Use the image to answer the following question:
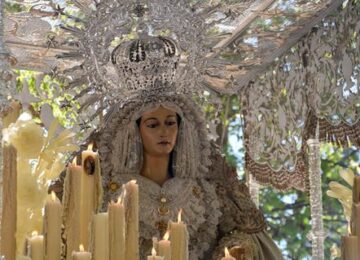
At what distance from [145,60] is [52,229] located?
1.92 m

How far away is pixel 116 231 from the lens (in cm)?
93

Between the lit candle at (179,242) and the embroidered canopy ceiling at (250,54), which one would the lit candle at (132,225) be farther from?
the embroidered canopy ceiling at (250,54)

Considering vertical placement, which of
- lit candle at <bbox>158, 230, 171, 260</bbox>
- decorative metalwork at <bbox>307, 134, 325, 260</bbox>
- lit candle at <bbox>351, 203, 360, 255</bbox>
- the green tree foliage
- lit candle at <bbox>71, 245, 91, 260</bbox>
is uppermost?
the green tree foliage

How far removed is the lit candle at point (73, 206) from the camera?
99 cm

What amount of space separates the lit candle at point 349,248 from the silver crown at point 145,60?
2012mm

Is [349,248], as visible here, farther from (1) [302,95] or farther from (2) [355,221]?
(1) [302,95]

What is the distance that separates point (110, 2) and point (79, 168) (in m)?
1.86

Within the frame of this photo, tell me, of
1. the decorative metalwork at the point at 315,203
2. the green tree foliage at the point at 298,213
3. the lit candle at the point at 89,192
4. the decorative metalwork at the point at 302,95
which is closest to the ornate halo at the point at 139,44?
the decorative metalwork at the point at 302,95

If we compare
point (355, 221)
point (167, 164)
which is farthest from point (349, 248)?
point (167, 164)

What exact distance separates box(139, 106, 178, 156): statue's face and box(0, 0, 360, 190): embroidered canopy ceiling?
0.46ft

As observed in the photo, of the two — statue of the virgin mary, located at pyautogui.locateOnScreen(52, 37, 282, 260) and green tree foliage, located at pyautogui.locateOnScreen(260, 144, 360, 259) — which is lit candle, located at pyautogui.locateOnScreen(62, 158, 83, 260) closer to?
statue of the virgin mary, located at pyautogui.locateOnScreen(52, 37, 282, 260)

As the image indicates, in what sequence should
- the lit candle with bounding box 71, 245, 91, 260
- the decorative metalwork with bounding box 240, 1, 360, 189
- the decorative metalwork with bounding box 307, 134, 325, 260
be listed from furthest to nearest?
the decorative metalwork with bounding box 307, 134, 325, 260
the decorative metalwork with bounding box 240, 1, 360, 189
the lit candle with bounding box 71, 245, 91, 260

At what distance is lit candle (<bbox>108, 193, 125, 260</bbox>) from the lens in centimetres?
93

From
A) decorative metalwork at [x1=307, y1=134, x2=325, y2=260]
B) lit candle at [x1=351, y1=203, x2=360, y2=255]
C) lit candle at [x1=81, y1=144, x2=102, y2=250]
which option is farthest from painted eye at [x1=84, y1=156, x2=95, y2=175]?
decorative metalwork at [x1=307, y1=134, x2=325, y2=260]
